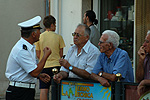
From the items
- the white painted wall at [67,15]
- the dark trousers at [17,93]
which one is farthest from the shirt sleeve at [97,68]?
the white painted wall at [67,15]

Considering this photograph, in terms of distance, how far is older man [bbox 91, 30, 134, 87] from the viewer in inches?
220

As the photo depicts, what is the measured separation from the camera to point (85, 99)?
5.71 m

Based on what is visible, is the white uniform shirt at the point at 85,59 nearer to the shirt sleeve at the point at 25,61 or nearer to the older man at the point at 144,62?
the shirt sleeve at the point at 25,61

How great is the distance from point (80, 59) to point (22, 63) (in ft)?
3.36

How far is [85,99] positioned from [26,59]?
1041 mm

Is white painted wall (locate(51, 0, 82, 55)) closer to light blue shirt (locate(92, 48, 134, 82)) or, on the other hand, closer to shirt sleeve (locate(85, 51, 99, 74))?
shirt sleeve (locate(85, 51, 99, 74))

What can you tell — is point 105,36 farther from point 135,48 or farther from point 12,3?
point 12,3

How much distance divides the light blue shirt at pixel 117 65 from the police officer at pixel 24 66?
2.64 ft

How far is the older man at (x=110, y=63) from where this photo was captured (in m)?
5.59

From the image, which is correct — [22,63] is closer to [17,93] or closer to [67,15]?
[17,93]

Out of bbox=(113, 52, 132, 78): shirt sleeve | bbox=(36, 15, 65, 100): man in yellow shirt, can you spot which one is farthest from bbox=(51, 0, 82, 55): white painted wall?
bbox=(113, 52, 132, 78): shirt sleeve

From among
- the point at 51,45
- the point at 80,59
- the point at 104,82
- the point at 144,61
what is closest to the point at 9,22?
the point at 51,45

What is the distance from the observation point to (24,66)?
225 inches

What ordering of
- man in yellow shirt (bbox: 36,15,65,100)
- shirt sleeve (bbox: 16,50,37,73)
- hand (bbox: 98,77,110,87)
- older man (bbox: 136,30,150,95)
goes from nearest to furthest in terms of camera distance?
older man (bbox: 136,30,150,95)
hand (bbox: 98,77,110,87)
shirt sleeve (bbox: 16,50,37,73)
man in yellow shirt (bbox: 36,15,65,100)
